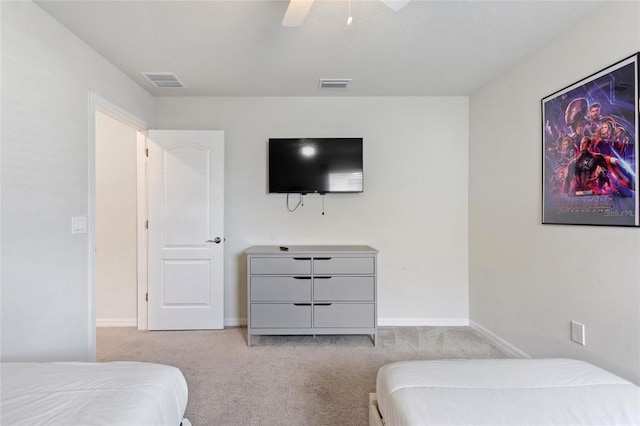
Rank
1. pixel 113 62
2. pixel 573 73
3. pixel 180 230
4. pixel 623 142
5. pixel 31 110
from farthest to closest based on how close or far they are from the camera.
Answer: pixel 180 230 → pixel 113 62 → pixel 573 73 → pixel 31 110 → pixel 623 142

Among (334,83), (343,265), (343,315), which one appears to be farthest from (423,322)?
(334,83)

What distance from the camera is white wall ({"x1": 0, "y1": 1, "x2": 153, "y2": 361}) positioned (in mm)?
1568

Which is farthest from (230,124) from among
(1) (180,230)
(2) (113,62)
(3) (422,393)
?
(3) (422,393)

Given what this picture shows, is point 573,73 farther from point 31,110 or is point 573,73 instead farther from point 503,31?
point 31,110

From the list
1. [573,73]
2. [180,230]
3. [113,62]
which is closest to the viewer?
[573,73]

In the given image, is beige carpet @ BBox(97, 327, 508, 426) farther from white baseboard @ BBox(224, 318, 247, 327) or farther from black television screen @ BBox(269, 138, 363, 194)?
black television screen @ BBox(269, 138, 363, 194)

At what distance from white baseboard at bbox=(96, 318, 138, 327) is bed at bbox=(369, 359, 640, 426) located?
9.63 ft

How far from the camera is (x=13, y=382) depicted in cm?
104

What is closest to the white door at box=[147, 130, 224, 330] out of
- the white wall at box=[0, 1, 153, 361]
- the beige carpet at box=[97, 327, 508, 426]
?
the beige carpet at box=[97, 327, 508, 426]

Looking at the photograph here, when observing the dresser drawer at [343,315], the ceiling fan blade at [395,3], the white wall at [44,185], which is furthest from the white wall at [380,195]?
the ceiling fan blade at [395,3]

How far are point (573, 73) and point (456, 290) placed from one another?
7.23ft

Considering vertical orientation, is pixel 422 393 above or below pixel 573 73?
below

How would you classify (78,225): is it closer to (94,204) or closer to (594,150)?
(94,204)

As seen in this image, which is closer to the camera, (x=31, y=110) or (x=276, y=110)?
(x=31, y=110)
